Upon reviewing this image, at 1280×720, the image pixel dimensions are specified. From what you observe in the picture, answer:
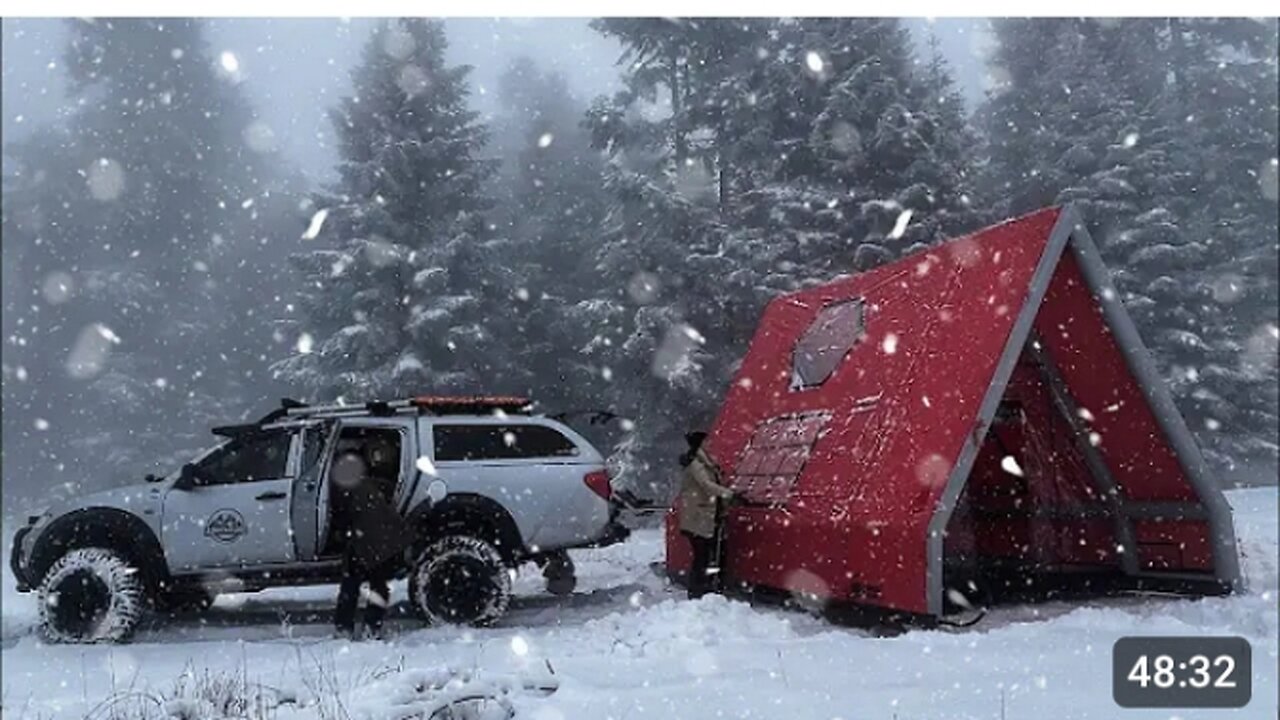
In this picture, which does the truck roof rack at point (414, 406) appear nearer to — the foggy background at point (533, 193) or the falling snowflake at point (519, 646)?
the foggy background at point (533, 193)

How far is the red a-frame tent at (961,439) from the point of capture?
23.4 feet

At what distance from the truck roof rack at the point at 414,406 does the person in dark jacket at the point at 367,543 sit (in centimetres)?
133

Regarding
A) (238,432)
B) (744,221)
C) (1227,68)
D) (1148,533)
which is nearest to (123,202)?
(238,432)

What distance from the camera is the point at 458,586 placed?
771 cm

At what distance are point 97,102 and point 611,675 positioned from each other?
12.8 ft

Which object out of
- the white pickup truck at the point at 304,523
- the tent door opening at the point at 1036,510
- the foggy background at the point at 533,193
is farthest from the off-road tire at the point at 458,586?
the tent door opening at the point at 1036,510

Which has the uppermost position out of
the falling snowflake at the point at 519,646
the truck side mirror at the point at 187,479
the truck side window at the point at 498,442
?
the truck side window at the point at 498,442

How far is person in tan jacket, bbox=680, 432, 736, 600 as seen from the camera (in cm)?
805

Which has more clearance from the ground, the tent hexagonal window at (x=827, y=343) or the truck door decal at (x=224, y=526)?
the tent hexagonal window at (x=827, y=343)

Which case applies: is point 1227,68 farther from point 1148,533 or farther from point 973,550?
point 973,550

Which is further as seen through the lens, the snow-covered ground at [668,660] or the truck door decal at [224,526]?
the truck door decal at [224,526]

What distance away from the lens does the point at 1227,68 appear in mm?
7113
